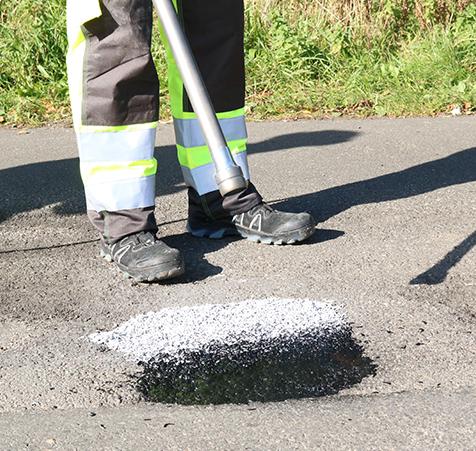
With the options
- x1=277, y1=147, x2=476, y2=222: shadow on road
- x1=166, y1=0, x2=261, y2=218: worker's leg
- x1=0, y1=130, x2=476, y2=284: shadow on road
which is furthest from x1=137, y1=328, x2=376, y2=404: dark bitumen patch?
x1=277, y1=147, x2=476, y2=222: shadow on road

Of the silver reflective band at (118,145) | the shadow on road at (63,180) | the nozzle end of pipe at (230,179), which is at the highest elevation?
the nozzle end of pipe at (230,179)

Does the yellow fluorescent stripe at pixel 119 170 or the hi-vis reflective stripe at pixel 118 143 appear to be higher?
the hi-vis reflective stripe at pixel 118 143

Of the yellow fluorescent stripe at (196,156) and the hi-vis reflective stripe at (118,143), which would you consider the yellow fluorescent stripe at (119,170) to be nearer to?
the hi-vis reflective stripe at (118,143)

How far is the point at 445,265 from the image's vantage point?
4.16 meters

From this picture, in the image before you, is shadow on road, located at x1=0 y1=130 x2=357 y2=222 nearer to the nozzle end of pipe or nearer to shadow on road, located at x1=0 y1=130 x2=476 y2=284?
shadow on road, located at x1=0 y1=130 x2=476 y2=284

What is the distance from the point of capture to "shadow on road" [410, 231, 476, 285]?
3996 millimetres

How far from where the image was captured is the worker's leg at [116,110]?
3984mm

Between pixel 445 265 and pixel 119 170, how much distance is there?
4.11 feet

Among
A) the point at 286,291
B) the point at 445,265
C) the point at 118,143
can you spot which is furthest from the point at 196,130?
the point at 445,265

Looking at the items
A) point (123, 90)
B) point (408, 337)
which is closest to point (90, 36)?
point (123, 90)

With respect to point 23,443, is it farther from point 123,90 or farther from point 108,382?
point 123,90

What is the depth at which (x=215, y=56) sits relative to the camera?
441cm

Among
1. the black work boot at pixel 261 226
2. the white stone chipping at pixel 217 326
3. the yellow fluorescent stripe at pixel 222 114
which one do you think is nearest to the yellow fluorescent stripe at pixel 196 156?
the yellow fluorescent stripe at pixel 222 114

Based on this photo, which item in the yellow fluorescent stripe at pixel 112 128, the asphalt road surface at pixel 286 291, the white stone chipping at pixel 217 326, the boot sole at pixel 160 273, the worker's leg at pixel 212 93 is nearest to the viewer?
the asphalt road surface at pixel 286 291
